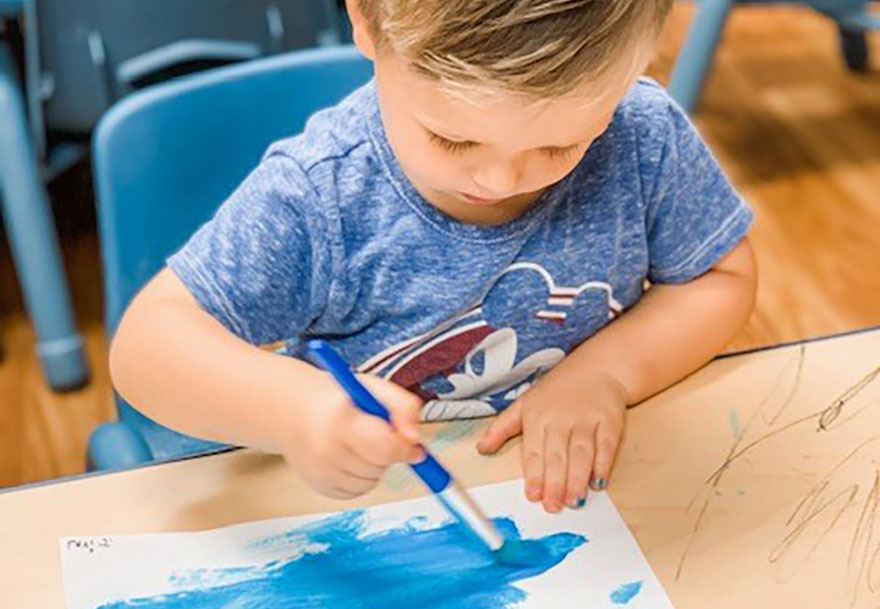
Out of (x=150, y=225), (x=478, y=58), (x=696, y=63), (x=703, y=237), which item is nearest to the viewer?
(x=478, y=58)

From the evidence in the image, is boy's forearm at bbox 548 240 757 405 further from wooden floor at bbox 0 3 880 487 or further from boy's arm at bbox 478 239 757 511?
wooden floor at bbox 0 3 880 487

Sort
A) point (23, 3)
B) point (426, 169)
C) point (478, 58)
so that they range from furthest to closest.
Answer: point (23, 3) < point (426, 169) < point (478, 58)

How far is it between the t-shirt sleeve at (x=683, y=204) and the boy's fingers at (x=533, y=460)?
0.55 feet

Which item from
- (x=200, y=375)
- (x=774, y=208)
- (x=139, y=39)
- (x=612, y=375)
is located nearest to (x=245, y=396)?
(x=200, y=375)

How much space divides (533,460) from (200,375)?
19 centimetres

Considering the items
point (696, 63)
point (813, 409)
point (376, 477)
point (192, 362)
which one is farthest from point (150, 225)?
point (696, 63)

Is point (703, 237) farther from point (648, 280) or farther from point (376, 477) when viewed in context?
point (376, 477)

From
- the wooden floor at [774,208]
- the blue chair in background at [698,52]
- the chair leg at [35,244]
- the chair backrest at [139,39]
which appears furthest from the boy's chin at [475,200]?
the blue chair in background at [698,52]

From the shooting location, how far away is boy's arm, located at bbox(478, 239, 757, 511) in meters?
0.73

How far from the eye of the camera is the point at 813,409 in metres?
0.78

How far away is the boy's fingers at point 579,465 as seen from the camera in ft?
2.35

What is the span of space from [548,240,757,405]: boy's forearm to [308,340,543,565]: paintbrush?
0.47 ft

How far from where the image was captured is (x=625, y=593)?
0.66 m

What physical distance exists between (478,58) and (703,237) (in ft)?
1.02
